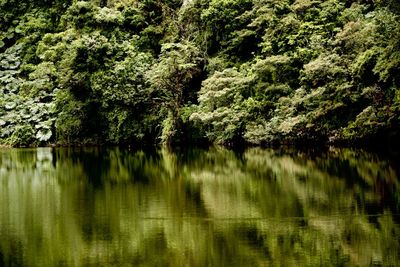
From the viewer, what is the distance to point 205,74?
34750mm

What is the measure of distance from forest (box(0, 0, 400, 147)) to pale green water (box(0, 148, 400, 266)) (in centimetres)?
691

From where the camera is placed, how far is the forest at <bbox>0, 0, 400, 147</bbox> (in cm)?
2422

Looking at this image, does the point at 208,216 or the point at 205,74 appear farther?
the point at 205,74

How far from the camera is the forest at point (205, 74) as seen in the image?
24.2 metres

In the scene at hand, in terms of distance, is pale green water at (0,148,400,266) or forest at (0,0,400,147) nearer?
pale green water at (0,148,400,266)

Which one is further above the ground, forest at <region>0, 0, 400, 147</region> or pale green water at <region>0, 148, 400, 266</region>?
forest at <region>0, 0, 400, 147</region>

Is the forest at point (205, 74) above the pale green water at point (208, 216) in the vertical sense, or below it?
above

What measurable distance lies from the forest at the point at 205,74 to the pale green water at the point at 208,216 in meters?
6.91

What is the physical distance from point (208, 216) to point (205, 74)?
83.0 ft

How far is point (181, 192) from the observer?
12961mm

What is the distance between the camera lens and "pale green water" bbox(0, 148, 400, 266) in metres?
7.29

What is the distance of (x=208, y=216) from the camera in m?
9.91

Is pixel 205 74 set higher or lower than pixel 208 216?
higher

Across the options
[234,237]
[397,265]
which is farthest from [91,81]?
[397,265]
